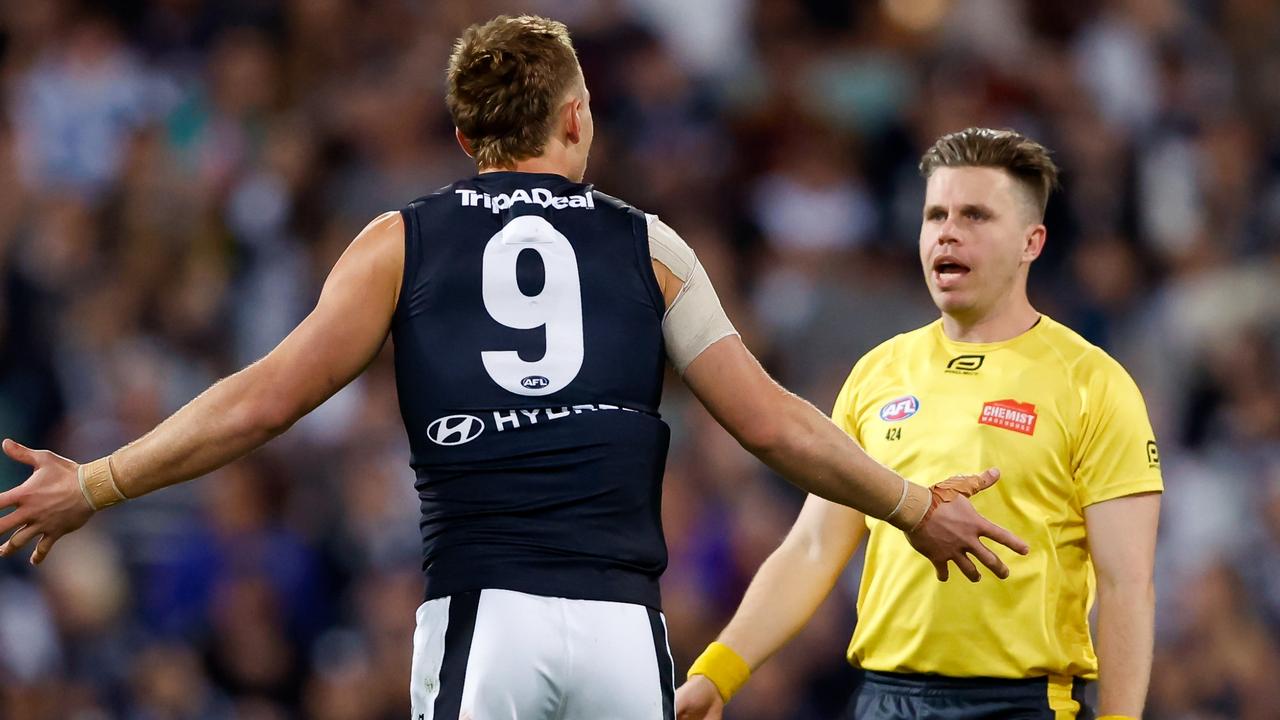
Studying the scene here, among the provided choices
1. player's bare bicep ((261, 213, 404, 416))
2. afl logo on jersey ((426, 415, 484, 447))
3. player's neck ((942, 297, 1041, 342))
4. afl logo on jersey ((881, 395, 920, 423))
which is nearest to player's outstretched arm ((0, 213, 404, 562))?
player's bare bicep ((261, 213, 404, 416))

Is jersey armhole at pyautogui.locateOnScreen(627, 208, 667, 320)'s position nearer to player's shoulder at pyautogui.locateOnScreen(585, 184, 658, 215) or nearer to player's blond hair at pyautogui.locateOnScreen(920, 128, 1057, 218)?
player's shoulder at pyautogui.locateOnScreen(585, 184, 658, 215)

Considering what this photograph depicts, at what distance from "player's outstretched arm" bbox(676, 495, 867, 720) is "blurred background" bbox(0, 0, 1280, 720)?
11.5 ft

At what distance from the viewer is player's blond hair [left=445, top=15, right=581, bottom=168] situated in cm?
430

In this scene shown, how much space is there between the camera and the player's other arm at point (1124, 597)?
4723mm

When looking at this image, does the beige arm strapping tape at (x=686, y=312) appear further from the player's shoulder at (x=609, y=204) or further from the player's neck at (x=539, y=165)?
the player's neck at (x=539, y=165)

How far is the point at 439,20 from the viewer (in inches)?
490

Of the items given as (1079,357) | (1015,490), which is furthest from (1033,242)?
(1015,490)

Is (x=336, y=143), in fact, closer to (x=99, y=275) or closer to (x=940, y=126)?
(x=99, y=275)

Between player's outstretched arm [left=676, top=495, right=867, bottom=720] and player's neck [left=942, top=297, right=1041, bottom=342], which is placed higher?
player's neck [left=942, top=297, right=1041, bottom=342]

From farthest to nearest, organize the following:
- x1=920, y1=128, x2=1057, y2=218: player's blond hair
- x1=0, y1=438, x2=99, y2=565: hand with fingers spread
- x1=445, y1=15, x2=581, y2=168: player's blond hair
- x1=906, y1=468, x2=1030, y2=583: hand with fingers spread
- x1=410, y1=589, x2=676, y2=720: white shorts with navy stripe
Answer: x1=920, y1=128, x2=1057, y2=218: player's blond hair, x1=906, y1=468, x2=1030, y2=583: hand with fingers spread, x1=445, y1=15, x2=581, y2=168: player's blond hair, x1=0, y1=438, x2=99, y2=565: hand with fingers spread, x1=410, y1=589, x2=676, y2=720: white shorts with navy stripe

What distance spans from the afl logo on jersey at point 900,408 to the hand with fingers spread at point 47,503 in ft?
7.27

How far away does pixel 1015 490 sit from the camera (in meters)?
4.93

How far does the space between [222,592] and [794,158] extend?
4681 mm

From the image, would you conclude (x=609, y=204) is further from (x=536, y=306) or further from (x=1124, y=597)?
(x=1124, y=597)
